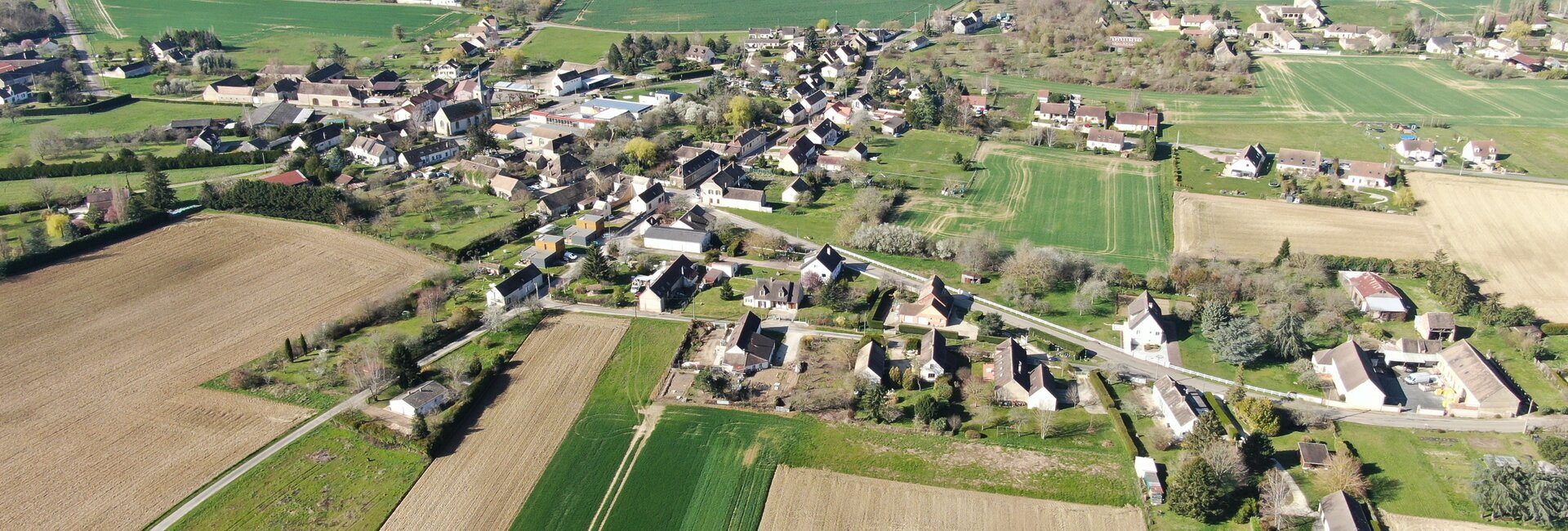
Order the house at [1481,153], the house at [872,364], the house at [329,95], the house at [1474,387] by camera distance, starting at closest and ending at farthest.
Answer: the house at [1474,387], the house at [872,364], the house at [1481,153], the house at [329,95]

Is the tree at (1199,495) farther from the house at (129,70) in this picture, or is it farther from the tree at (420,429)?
the house at (129,70)

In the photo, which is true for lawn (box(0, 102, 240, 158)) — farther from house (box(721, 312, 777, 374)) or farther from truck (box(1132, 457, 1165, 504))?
Result: truck (box(1132, 457, 1165, 504))

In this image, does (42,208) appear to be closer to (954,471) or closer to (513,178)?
(513,178)

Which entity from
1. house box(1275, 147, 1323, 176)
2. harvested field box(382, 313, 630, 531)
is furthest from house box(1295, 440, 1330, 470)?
house box(1275, 147, 1323, 176)

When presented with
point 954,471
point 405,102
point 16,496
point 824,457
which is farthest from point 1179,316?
point 405,102

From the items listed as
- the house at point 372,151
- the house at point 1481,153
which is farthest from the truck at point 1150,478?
the house at point 372,151

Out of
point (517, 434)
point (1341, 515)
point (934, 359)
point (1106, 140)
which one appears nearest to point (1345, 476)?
point (1341, 515)
